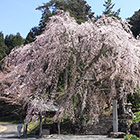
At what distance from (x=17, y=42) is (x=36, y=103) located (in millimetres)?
25964

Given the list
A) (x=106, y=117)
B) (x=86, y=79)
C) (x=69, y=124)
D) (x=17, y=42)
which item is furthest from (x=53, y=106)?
(x=17, y=42)

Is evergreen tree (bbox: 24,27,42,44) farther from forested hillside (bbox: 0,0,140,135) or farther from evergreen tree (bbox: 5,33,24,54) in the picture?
forested hillside (bbox: 0,0,140,135)

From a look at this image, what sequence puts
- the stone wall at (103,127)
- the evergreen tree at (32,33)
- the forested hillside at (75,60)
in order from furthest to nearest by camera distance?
the evergreen tree at (32,33), the stone wall at (103,127), the forested hillside at (75,60)

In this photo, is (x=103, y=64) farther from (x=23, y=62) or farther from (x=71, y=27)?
(x=23, y=62)

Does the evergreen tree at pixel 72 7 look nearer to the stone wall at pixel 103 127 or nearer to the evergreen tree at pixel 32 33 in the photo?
the evergreen tree at pixel 32 33

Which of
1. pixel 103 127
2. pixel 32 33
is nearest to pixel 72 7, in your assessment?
pixel 32 33

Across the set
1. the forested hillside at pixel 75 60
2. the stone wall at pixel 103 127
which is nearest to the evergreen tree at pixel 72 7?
the stone wall at pixel 103 127

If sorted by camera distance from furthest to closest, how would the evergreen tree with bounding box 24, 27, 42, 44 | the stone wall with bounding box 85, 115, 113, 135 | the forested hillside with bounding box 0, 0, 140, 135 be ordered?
1. the evergreen tree with bounding box 24, 27, 42, 44
2. the stone wall with bounding box 85, 115, 113, 135
3. the forested hillside with bounding box 0, 0, 140, 135

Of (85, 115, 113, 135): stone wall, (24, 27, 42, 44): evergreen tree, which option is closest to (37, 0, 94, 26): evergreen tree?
(24, 27, 42, 44): evergreen tree

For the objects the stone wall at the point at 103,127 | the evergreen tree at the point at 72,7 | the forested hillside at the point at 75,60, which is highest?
the evergreen tree at the point at 72,7

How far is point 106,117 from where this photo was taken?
12.9 m

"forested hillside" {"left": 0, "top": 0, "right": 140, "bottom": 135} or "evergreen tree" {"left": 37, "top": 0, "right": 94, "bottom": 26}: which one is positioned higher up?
"evergreen tree" {"left": 37, "top": 0, "right": 94, "bottom": 26}

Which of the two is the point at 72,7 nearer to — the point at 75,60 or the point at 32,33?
the point at 32,33

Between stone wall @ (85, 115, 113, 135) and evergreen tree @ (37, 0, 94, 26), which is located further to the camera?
evergreen tree @ (37, 0, 94, 26)
